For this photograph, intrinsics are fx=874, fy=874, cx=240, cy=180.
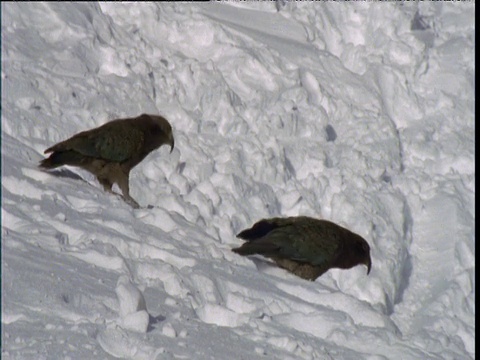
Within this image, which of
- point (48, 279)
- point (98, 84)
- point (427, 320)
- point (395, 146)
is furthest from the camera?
point (395, 146)

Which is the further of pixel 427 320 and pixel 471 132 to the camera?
pixel 471 132

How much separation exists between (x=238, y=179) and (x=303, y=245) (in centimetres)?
166

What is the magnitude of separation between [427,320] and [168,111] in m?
3.68

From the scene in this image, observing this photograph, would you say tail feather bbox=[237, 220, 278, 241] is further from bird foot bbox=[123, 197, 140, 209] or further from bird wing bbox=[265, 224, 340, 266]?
bird foot bbox=[123, 197, 140, 209]

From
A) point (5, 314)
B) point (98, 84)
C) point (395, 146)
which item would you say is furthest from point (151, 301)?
point (395, 146)

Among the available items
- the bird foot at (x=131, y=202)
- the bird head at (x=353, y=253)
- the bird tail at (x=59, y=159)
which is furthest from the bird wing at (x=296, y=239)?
the bird tail at (x=59, y=159)

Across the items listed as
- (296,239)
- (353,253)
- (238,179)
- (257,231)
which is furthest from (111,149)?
(353,253)

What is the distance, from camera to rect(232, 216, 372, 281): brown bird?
7676mm

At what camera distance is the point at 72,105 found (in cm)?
879

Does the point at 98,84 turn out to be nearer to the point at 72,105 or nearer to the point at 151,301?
the point at 72,105

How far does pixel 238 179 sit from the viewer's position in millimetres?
9328

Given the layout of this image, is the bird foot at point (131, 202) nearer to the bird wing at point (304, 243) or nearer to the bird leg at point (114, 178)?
the bird leg at point (114, 178)

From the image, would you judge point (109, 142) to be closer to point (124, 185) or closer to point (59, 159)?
point (124, 185)

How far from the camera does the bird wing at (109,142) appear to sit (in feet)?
24.3
